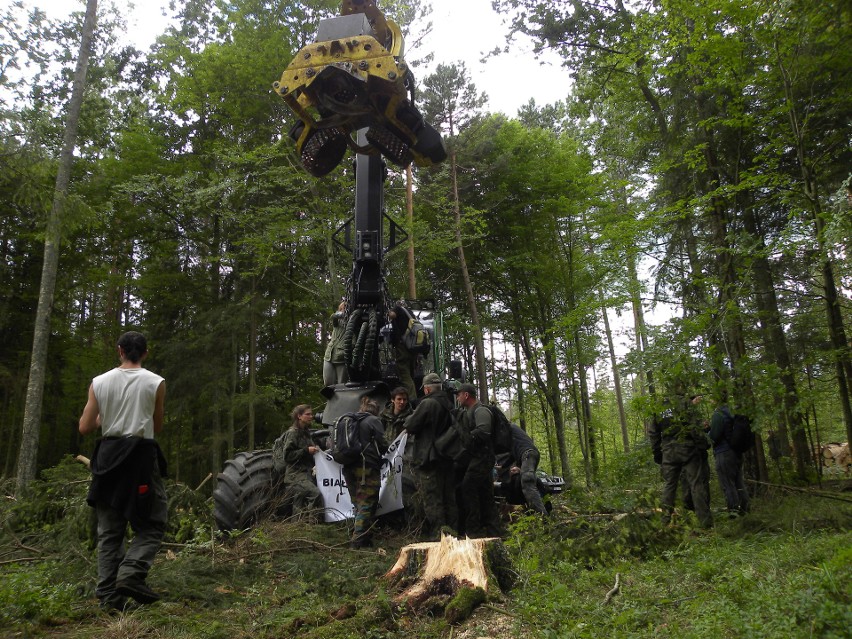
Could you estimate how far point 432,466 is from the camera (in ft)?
21.9

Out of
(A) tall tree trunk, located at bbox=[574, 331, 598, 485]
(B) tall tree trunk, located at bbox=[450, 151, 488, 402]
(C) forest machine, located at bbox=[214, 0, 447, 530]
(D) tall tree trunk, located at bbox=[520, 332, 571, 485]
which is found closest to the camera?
(C) forest machine, located at bbox=[214, 0, 447, 530]

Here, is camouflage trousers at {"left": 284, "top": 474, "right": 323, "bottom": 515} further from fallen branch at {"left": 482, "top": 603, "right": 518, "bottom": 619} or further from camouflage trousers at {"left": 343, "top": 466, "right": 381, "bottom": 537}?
fallen branch at {"left": 482, "top": 603, "right": 518, "bottom": 619}

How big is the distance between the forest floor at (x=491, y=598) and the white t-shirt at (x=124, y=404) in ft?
3.59

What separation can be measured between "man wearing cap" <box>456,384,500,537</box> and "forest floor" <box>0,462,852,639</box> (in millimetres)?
654

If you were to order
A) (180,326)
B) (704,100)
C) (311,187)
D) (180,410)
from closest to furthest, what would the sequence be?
(704,100) → (311,187) → (180,410) → (180,326)

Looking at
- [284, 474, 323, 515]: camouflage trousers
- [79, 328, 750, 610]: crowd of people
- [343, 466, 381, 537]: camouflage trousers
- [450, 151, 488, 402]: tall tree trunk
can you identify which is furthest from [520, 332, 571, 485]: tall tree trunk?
[343, 466, 381, 537]: camouflage trousers

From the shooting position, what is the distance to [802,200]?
8.62 meters

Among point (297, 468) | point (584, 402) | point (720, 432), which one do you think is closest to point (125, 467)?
point (297, 468)

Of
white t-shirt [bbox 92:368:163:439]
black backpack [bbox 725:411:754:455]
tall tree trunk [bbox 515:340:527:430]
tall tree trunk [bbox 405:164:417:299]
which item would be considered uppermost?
tall tree trunk [bbox 405:164:417:299]

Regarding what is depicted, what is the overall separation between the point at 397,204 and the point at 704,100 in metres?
9.61

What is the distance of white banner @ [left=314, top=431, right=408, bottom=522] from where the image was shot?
23.0 feet

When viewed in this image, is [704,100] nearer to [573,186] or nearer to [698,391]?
[698,391]

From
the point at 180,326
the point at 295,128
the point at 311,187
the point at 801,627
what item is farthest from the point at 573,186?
the point at 801,627

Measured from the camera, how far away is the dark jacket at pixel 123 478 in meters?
4.43
